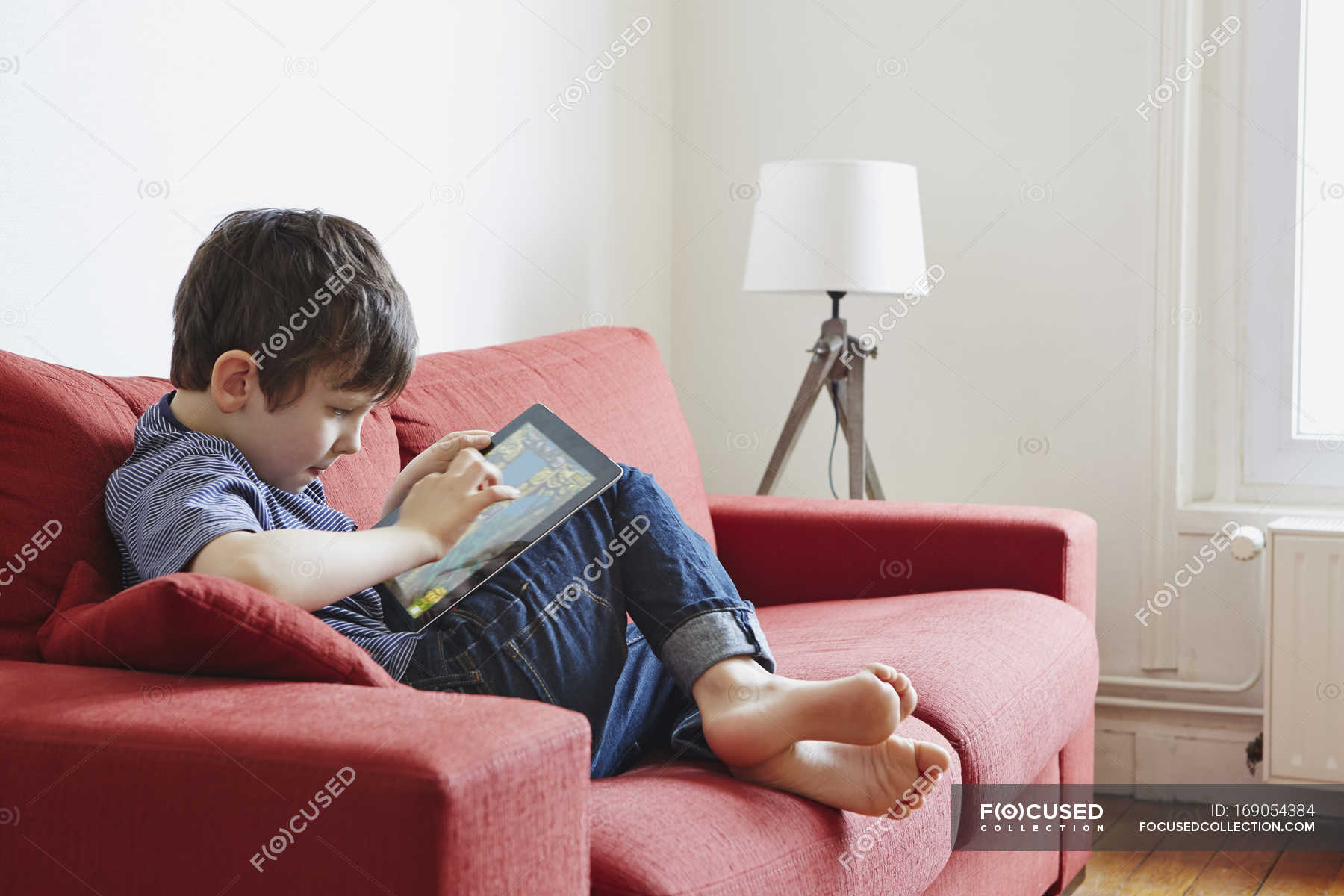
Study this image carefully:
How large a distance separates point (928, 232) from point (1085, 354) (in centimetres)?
42

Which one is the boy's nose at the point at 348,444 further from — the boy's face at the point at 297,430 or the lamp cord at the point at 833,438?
the lamp cord at the point at 833,438

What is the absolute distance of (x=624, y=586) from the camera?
118 centimetres

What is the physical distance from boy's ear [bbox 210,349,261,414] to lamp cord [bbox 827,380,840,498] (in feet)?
5.02

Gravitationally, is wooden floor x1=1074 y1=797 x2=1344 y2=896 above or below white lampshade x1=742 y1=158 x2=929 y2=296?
below

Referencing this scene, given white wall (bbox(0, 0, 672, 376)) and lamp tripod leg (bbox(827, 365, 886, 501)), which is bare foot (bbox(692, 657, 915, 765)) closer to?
white wall (bbox(0, 0, 672, 376))

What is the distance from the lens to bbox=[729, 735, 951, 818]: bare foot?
1091 millimetres

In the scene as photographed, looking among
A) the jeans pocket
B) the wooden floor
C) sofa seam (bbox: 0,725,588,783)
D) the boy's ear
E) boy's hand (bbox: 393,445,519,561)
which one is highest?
the boy's ear

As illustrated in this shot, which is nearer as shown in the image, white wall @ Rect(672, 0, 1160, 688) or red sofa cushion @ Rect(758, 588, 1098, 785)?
red sofa cushion @ Rect(758, 588, 1098, 785)

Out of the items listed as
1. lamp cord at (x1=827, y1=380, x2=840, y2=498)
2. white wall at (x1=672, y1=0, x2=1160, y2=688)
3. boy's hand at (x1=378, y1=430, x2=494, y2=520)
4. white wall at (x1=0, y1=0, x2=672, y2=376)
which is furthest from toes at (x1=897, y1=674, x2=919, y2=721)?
white wall at (x1=672, y1=0, x2=1160, y2=688)

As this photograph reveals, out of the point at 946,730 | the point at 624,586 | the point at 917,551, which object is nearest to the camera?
the point at 624,586


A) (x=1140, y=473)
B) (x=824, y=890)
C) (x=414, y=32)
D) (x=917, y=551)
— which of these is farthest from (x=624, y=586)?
(x=1140, y=473)

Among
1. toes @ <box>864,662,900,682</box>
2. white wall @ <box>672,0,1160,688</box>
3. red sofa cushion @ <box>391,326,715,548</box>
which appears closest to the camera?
toes @ <box>864,662,900,682</box>

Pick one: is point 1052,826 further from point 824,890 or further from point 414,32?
point 414,32

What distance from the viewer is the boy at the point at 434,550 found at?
1064mm
